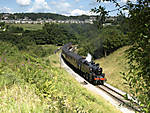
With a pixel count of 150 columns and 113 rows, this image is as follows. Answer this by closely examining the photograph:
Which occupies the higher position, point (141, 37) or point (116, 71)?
point (141, 37)

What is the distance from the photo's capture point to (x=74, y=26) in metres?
104

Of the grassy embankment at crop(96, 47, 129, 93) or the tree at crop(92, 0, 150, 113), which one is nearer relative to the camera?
the tree at crop(92, 0, 150, 113)

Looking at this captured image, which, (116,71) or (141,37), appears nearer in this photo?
(141,37)

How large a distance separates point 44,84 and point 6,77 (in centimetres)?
136

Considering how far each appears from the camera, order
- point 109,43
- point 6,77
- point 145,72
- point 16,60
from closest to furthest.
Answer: point 145,72 → point 6,77 → point 16,60 → point 109,43

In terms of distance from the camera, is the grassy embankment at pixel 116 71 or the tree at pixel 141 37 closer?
the tree at pixel 141 37

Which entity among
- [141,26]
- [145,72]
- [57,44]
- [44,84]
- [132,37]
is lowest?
[57,44]

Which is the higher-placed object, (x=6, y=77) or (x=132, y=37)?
(x=132, y=37)

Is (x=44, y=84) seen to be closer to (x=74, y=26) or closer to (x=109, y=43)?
(x=109, y=43)

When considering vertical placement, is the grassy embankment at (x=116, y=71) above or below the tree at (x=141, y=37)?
below

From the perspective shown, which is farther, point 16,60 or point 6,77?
point 16,60

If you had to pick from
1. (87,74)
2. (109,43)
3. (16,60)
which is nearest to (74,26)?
(109,43)

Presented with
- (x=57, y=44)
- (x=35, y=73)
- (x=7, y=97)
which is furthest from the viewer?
(x=57, y=44)

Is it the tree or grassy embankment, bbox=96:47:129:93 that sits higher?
the tree
